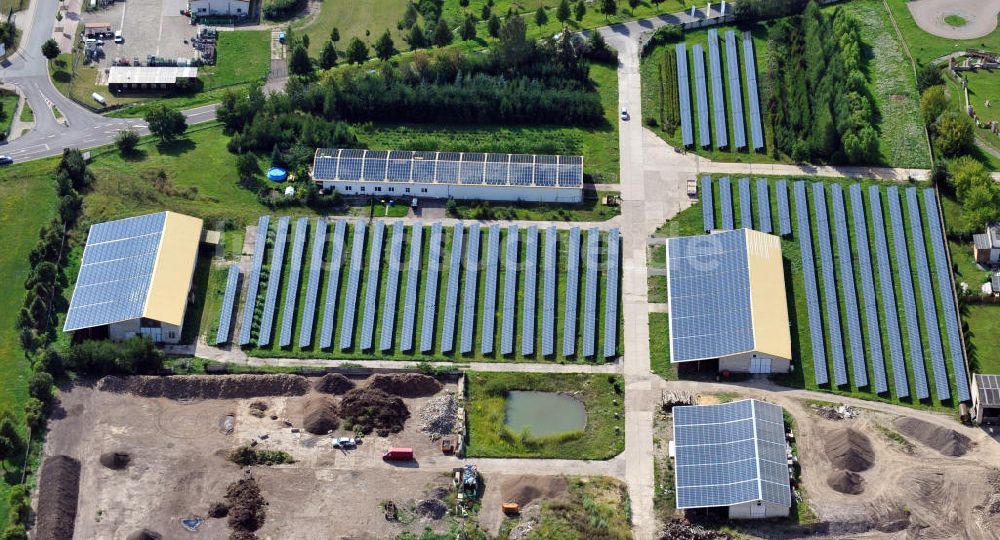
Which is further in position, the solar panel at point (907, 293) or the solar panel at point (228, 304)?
the solar panel at point (228, 304)

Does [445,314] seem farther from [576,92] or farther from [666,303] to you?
[576,92]

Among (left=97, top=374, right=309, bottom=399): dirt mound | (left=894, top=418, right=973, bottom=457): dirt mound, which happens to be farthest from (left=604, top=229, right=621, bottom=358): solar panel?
(left=97, top=374, right=309, bottom=399): dirt mound

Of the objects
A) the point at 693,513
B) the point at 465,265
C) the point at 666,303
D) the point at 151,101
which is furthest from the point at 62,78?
the point at 693,513

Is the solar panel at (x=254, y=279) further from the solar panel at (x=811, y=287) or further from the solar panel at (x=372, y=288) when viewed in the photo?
the solar panel at (x=811, y=287)

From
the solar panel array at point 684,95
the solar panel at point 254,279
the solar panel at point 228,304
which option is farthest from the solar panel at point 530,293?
the solar panel at point 228,304

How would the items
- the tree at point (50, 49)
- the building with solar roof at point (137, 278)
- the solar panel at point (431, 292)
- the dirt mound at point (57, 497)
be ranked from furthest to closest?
the tree at point (50, 49) < the solar panel at point (431, 292) < the building with solar roof at point (137, 278) < the dirt mound at point (57, 497)

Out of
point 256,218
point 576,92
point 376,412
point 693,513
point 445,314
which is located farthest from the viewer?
point 576,92
